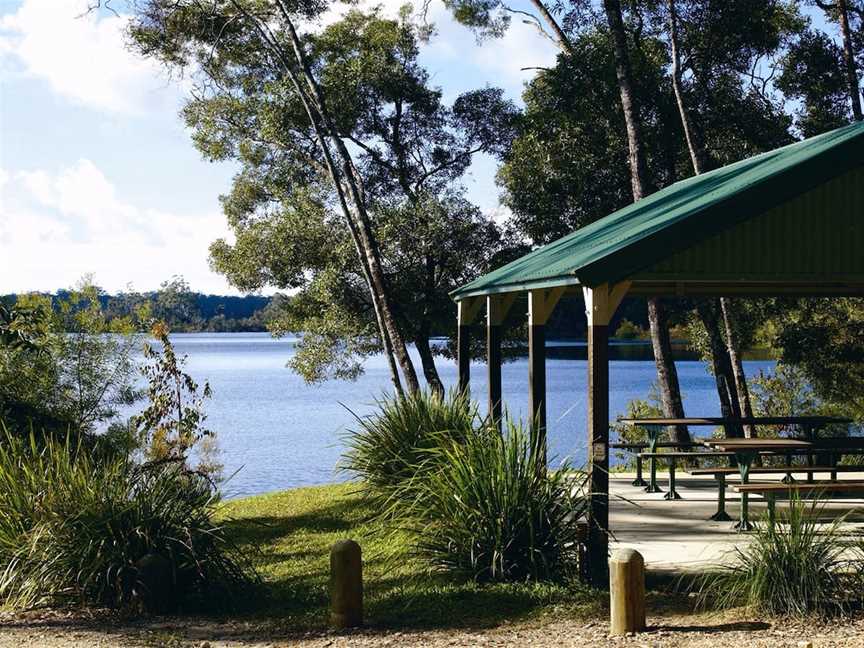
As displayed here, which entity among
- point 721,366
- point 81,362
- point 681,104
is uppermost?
point 681,104

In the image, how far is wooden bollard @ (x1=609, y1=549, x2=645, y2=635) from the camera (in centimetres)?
626

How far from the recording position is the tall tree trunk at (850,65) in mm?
19406

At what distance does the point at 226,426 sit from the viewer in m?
34.1

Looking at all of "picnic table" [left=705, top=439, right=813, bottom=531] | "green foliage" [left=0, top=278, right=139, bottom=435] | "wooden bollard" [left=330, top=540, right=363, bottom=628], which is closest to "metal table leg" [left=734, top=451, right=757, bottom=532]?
Answer: "picnic table" [left=705, top=439, right=813, bottom=531]

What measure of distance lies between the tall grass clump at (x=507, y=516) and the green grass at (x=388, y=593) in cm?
18

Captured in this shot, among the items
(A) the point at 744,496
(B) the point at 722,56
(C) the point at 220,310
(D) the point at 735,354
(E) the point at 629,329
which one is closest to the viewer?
(A) the point at 744,496

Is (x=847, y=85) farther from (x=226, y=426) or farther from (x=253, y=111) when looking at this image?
(x=226, y=426)

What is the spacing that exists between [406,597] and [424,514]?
711 mm

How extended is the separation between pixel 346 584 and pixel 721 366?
12278mm

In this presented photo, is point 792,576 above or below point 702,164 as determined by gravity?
below

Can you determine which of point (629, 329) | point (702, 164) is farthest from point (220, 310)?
point (702, 164)

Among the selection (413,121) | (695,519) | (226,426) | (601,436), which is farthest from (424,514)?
(226,426)

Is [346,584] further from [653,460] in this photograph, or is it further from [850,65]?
[850,65]

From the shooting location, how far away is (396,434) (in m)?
10.4
